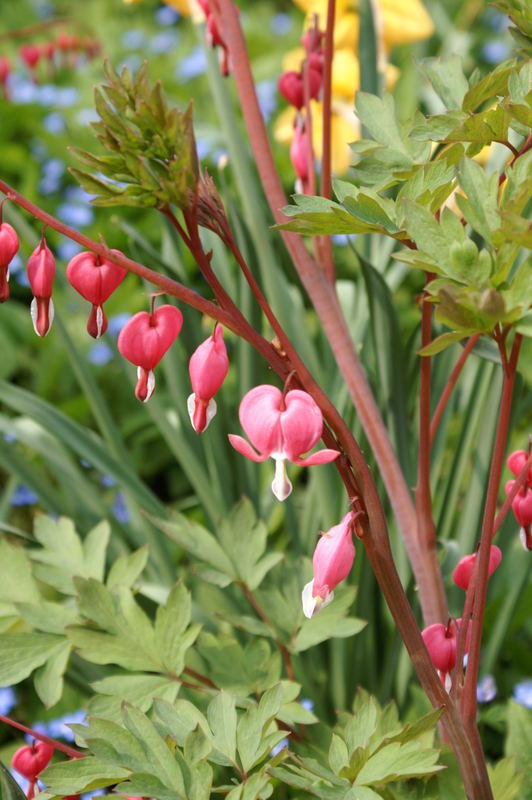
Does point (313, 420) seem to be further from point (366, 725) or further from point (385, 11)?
point (385, 11)

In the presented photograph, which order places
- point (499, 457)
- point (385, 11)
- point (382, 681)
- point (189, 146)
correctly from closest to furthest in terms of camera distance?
1. point (189, 146)
2. point (499, 457)
3. point (382, 681)
4. point (385, 11)

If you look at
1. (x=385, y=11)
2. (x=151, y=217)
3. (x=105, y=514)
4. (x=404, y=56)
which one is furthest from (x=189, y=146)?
(x=404, y=56)

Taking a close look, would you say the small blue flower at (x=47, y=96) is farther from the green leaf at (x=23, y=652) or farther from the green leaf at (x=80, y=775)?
the green leaf at (x=80, y=775)

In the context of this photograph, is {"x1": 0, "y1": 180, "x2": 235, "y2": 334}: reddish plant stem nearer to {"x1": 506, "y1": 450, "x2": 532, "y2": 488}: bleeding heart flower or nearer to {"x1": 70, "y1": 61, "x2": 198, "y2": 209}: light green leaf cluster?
{"x1": 70, "y1": 61, "x2": 198, "y2": 209}: light green leaf cluster

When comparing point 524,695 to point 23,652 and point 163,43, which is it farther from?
point 163,43

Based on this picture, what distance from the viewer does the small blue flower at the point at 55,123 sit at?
2898 millimetres

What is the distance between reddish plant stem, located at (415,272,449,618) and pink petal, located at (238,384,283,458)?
262 mm

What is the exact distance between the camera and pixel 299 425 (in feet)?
2.34

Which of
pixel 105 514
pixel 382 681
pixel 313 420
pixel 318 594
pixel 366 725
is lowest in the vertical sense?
pixel 382 681

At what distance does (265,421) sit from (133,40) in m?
3.30

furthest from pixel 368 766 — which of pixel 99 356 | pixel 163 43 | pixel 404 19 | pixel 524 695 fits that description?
pixel 163 43

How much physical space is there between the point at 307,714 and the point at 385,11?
1.64 metres

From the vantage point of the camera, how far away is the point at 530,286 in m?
0.70

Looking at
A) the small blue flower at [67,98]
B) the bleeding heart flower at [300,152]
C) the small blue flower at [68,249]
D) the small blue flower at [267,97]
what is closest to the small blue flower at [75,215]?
the small blue flower at [68,249]
